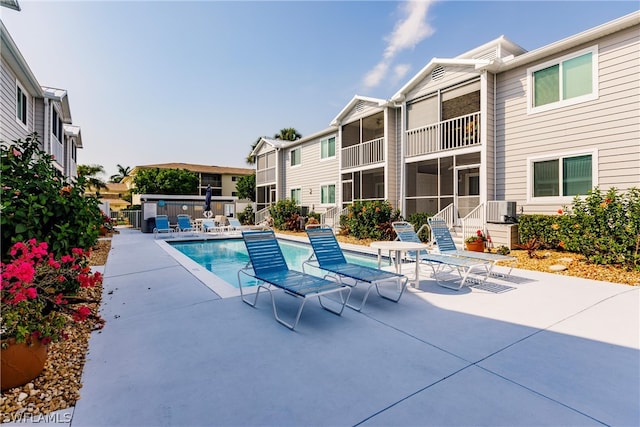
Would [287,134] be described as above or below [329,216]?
above

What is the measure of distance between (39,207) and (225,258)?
781cm

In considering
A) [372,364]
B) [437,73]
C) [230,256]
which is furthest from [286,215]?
[372,364]

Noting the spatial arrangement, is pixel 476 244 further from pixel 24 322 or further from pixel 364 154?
pixel 24 322

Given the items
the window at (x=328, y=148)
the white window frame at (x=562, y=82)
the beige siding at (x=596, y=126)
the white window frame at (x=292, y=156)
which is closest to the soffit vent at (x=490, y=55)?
the beige siding at (x=596, y=126)

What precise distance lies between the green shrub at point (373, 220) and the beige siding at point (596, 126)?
13.9ft

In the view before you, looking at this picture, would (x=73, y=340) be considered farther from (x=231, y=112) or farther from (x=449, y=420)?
(x=231, y=112)

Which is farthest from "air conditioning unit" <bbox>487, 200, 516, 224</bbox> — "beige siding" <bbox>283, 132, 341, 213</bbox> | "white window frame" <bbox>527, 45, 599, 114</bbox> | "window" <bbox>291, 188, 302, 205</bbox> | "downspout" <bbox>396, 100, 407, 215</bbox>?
"window" <bbox>291, 188, 302, 205</bbox>

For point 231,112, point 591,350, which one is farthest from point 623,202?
point 231,112

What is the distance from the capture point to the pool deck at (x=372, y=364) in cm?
233

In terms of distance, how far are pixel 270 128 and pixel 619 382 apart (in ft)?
119

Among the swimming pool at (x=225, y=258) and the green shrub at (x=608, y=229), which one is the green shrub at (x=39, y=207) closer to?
the swimming pool at (x=225, y=258)

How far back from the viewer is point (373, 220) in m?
13.1

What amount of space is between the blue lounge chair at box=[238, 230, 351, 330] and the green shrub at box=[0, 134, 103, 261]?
2250mm

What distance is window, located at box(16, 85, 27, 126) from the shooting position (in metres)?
10.5
